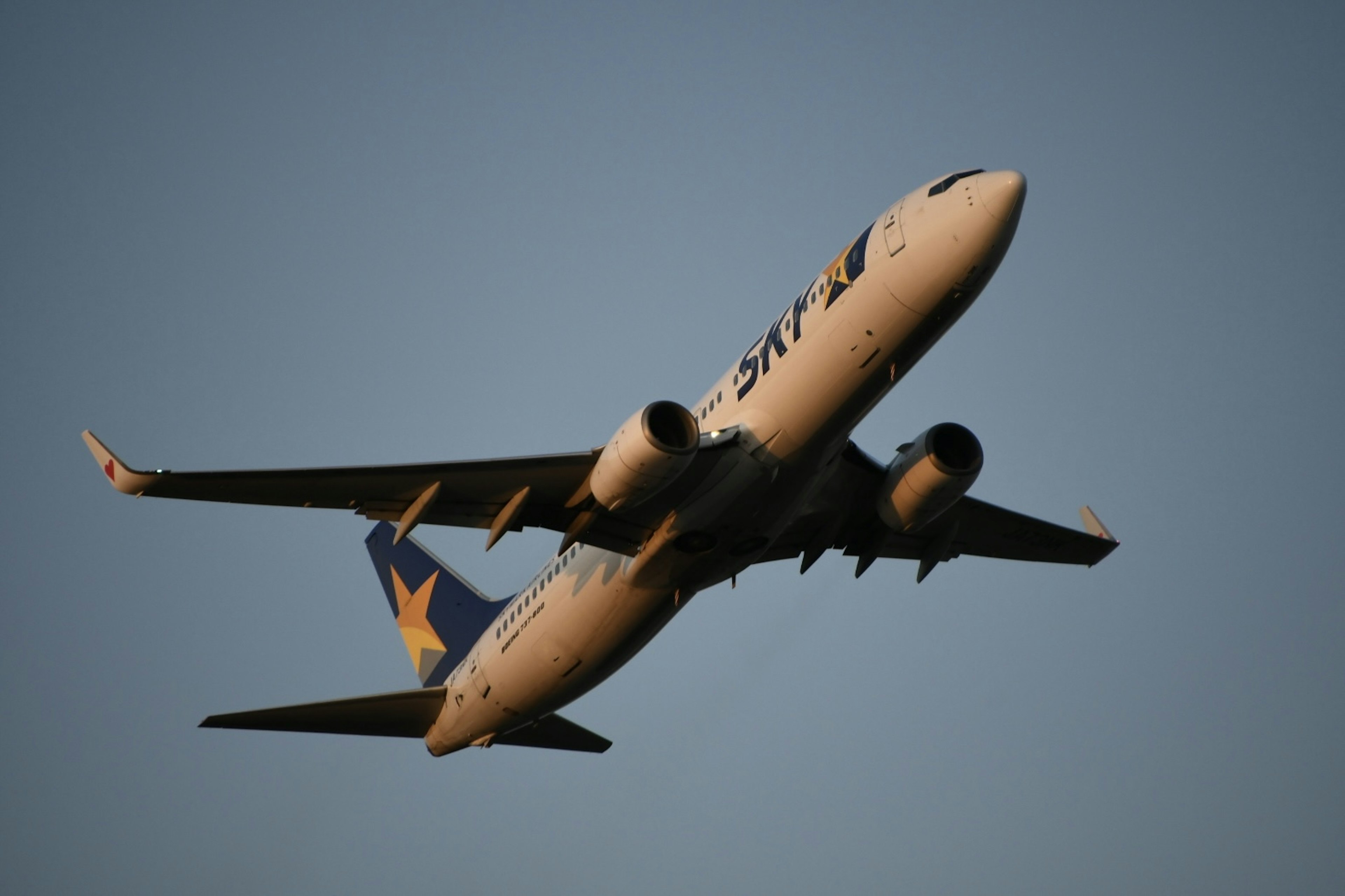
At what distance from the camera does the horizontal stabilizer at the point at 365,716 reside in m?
28.5

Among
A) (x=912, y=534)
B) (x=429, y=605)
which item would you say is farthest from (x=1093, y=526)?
(x=429, y=605)

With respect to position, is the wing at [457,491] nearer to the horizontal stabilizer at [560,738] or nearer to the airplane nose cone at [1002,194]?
the airplane nose cone at [1002,194]

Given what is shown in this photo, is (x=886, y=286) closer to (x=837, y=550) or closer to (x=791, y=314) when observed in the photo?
(x=791, y=314)

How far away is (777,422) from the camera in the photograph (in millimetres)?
22844

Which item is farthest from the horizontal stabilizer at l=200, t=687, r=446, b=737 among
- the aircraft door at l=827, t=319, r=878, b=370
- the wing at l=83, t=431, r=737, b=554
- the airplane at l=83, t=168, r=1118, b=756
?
the aircraft door at l=827, t=319, r=878, b=370

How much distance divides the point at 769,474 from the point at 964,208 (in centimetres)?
605

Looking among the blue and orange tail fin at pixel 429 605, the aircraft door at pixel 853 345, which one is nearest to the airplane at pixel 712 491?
the aircraft door at pixel 853 345

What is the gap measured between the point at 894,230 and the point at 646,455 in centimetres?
607

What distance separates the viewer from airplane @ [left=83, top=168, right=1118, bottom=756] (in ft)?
71.3

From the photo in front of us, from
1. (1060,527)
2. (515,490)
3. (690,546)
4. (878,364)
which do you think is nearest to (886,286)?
(878,364)

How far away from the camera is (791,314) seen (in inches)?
928

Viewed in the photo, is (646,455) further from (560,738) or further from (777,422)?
(560,738)

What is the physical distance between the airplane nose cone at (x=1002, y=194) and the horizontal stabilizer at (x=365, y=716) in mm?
18204

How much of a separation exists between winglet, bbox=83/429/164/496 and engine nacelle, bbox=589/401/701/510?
7.89 metres
